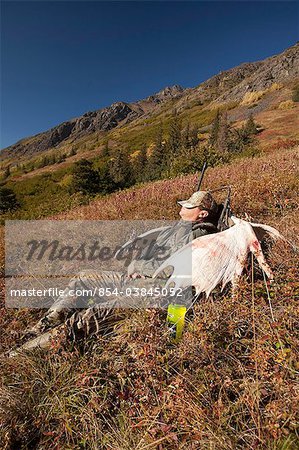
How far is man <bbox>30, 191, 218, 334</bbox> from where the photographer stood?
2.57 meters

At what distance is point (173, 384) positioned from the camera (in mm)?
1748

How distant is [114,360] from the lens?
2.19m

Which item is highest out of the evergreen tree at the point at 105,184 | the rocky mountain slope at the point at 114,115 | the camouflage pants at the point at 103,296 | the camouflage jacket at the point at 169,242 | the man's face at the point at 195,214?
the rocky mountain slope at the point at 114,115

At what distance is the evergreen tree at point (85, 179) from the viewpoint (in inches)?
964

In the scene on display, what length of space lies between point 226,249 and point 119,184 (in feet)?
95.5

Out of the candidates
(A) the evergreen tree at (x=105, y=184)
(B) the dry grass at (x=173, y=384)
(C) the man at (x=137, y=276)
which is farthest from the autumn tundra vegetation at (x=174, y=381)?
(A) the evergreen tree at (x=105, y=184)

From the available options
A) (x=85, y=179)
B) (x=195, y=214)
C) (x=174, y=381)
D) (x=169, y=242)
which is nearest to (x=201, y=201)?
(x=195, y=214)

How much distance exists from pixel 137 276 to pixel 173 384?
4.21 feet

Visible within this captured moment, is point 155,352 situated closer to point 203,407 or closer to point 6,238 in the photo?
point 203,407

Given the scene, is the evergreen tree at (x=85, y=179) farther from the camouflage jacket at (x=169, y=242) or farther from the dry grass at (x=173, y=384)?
the dry grass at (x=173, y=384)

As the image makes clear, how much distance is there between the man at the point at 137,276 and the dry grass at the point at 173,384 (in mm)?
320

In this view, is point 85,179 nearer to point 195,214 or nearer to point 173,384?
point 195,214

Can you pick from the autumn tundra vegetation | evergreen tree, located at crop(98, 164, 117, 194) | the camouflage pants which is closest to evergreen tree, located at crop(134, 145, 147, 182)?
evergreen tree, located at crop(98, 164, 117, 194)

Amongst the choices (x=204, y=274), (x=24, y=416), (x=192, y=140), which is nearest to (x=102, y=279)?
(x=204, y=274)
